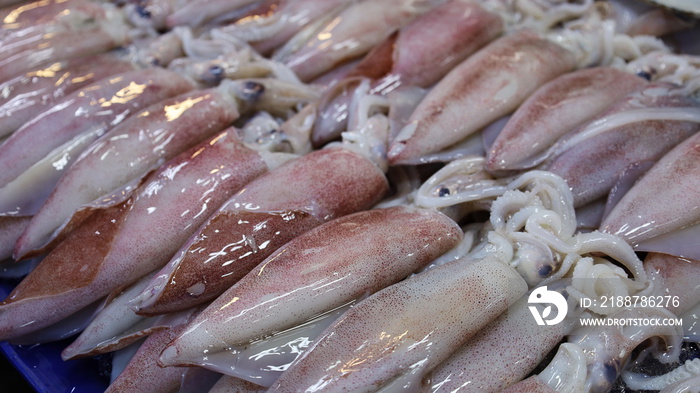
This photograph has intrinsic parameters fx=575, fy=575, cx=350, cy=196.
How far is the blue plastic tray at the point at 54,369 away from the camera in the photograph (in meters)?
1.76

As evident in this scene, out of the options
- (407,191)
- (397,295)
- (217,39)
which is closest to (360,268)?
(397,295)

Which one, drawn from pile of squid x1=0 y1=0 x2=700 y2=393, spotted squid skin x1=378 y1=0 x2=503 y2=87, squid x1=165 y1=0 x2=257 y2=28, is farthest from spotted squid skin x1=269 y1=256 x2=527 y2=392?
squid x1=165 y1=0 x2=257 y2=28

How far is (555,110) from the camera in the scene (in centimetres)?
204

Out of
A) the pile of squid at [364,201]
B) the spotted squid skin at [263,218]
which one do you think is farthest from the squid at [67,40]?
the spotted squid skin at [263,218]

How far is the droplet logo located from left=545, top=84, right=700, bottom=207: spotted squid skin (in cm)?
41

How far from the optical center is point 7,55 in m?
2.57

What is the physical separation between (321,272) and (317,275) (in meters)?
0.01

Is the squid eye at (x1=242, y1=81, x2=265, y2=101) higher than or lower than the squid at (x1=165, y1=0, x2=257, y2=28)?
lower

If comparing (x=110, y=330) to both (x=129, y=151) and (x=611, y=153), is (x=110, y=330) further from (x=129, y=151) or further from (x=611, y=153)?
(x=611, y=153)

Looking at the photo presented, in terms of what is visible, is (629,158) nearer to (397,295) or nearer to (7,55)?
(397,295)

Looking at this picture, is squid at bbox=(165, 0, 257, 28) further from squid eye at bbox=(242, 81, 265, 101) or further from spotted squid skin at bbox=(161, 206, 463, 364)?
spotted squid skin at bbox=(161, 206, 463, 364)

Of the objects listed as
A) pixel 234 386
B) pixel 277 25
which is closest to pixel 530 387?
pixel 234 386

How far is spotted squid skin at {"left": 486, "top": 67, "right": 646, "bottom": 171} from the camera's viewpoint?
6.40 feet

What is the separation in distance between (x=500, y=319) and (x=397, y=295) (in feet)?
1.00
